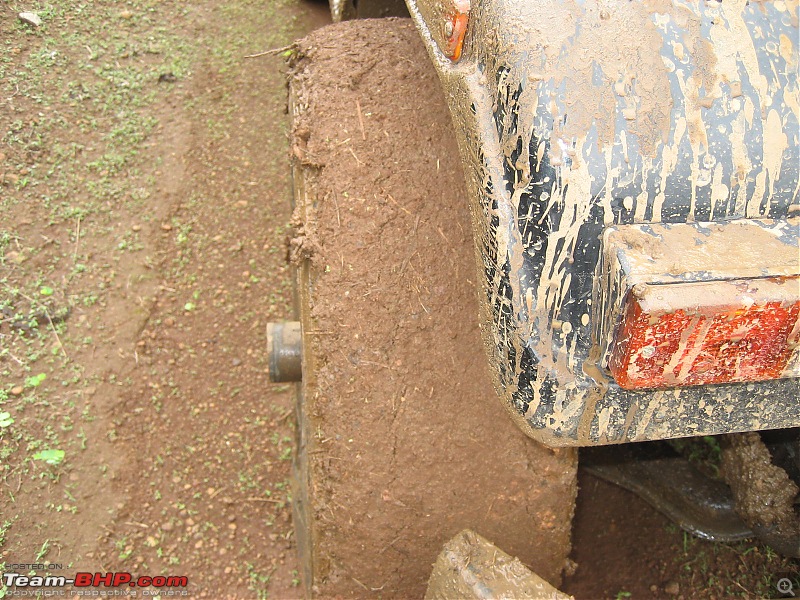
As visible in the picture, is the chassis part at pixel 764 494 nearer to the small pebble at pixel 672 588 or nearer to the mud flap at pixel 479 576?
the small pebble at pixel 672 588

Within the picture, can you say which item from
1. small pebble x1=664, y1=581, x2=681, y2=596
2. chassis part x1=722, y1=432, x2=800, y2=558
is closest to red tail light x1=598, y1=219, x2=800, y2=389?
chassis part x1=722, y1=432, x2=800, y2=558

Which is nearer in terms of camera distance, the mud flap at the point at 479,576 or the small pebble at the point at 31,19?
the mud flap at the point at 479,576

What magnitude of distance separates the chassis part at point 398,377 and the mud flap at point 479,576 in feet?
0.45

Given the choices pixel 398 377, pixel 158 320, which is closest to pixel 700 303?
pixel 398 377

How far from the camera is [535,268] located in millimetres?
1110

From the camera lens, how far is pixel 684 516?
2.19m

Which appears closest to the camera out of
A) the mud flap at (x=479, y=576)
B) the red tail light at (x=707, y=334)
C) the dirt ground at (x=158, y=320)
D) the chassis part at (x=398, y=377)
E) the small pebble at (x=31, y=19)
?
the red tail light at (x=707, y=334)

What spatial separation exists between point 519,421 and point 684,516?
133cm

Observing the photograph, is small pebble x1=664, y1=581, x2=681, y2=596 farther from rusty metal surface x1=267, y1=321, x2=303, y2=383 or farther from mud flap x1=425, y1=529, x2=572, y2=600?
rusty metal surface x1=267, y1=321, x2=303, y2=383

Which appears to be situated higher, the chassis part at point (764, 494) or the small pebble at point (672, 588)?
the chassis part at point (764, 494)

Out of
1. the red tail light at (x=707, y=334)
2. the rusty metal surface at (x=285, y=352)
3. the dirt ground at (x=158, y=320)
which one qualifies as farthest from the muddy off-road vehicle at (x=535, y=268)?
the dirt ground at (x=158, y=320)

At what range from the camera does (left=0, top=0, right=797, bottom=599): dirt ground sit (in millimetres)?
2318

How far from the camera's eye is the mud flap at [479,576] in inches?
55.4

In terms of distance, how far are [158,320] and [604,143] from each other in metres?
2.21
